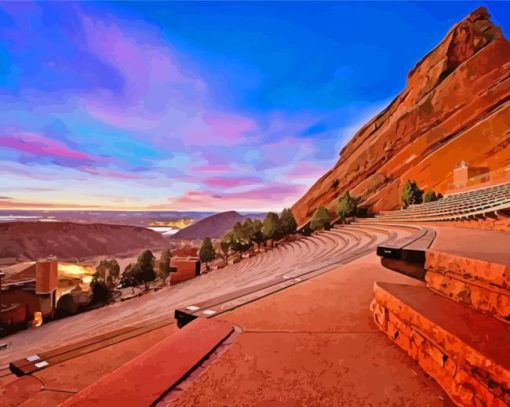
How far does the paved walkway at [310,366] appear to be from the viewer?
1671 mm

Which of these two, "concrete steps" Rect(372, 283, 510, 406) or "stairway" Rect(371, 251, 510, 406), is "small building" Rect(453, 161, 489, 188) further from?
"concrete steps" Rect(372, 283, 510, 406)

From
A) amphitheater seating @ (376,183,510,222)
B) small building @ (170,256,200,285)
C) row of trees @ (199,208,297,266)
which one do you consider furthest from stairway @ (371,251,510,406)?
row of trees @ (199,208,297,266)

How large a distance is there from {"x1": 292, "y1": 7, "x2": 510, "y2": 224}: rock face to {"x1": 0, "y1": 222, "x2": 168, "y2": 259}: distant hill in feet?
277

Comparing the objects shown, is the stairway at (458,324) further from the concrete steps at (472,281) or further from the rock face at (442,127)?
the rock face at (442,127)

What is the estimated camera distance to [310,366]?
2043mm

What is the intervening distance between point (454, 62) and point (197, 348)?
6346cm

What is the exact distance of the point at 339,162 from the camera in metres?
59.2

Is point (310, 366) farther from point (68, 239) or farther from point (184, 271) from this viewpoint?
point (68, 239)

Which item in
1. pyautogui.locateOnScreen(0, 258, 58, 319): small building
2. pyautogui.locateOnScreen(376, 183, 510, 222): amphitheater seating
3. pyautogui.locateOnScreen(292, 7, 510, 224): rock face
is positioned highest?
pyautogui.locateOnScreen(292, 7, 510, 224): rock face

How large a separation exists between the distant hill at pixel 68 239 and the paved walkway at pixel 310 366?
10350cm

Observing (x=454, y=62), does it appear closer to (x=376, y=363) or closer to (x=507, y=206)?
(x=507, y=206)

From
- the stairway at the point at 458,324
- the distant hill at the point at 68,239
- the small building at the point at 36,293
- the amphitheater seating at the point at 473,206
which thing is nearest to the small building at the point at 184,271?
the small building at the point at 36,293

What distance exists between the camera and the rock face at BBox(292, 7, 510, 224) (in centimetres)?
3828

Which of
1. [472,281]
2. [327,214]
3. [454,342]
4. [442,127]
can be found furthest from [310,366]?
[442,127]
